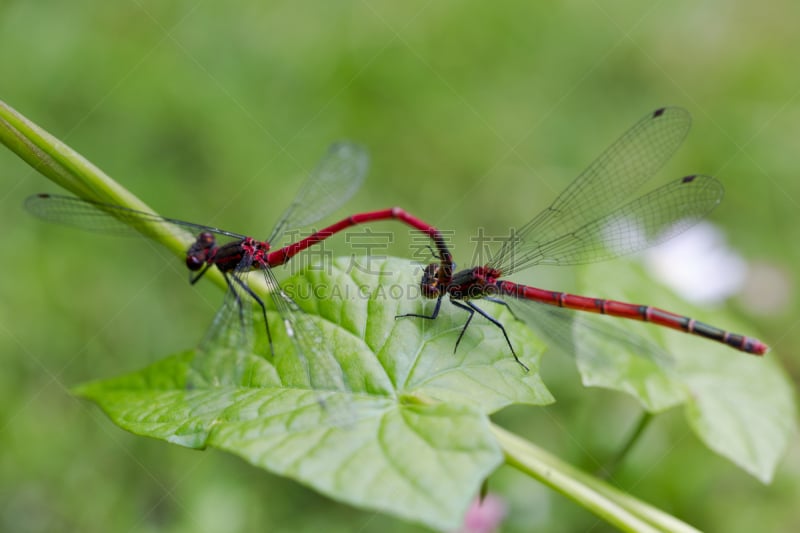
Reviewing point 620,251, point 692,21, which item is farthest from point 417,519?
point 692,21

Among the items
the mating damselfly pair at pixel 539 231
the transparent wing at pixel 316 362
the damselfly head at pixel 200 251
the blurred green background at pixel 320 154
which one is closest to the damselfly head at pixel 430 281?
the mating damselfly pair at pixel 539 231

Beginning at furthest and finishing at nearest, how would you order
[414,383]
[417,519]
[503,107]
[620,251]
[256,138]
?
[503,107], [256,138], [620,251], [414,383], [417,519]

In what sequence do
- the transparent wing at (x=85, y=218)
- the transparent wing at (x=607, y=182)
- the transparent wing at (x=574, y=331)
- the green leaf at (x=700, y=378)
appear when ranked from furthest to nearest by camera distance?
the transparent wing at (x=607, y=182) → the transparent wing at (x=574, y=331) → the green leaf at (x=700, y=378) → the transparent wing at (x=85, y=218)

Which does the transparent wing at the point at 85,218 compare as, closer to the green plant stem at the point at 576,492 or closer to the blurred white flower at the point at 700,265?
the green plant stem at the point at 576,492

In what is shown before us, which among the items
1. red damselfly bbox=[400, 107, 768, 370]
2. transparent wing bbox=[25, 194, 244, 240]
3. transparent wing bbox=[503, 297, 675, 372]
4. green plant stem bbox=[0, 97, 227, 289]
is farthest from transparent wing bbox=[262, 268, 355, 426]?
transparent wing bbox=[503, 297, 675, 372]

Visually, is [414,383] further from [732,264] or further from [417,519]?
[732,264]

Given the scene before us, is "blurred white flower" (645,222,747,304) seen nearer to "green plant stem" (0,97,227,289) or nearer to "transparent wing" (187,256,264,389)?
"transparent wing" (187,256,264,389)
